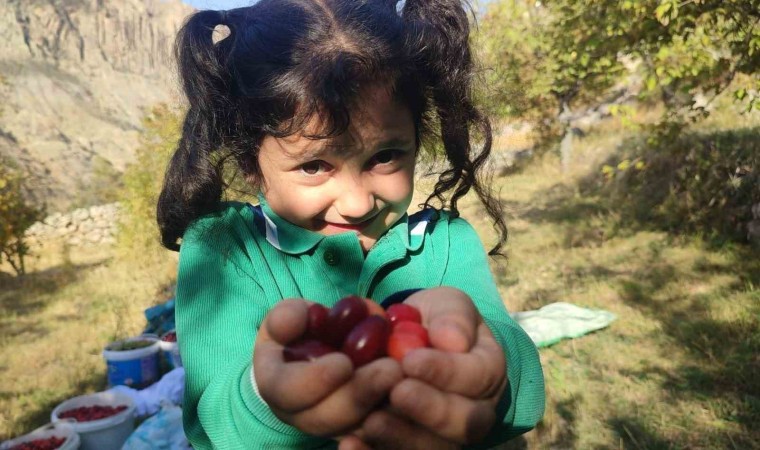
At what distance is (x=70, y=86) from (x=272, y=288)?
5717 centimetres

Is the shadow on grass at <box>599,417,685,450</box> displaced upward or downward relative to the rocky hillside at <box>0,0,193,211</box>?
downward

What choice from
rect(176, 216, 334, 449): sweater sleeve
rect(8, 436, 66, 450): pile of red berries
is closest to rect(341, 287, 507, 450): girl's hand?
rect(176, 216, 334, 449): sweater sleeve

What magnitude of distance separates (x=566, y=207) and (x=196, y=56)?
10688mm

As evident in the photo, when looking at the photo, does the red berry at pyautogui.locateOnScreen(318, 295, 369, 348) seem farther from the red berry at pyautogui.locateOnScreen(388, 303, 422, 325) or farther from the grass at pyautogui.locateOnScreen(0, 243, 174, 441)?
the grass at pyautogui.locateOnScreen(0, 243, 174, 441)

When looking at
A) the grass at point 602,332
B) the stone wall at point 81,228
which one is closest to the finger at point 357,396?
the grass at point 602,332

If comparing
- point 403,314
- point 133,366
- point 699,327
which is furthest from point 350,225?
point 699,327

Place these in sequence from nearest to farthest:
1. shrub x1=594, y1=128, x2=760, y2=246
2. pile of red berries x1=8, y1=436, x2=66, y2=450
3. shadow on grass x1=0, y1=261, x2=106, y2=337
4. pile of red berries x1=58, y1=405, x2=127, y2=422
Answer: pile of red berries x1=8, y1=436, x2=66, y2=450 < pile of red berries x1=58, y1=405, x2=127, y2=422 < shrub x1=594, y1=128, x2=760, y2=246 < shadow on grass x1=0, y1=261, x2=106, y2=337

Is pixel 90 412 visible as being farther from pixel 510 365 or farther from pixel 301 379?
pixel 301 379

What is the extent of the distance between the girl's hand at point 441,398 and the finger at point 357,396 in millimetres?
17

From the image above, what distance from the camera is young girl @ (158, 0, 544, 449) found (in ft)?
3.90

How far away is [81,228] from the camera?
15.8 metres

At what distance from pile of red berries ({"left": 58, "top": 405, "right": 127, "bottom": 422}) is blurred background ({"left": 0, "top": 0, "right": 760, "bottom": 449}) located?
0.58 metres

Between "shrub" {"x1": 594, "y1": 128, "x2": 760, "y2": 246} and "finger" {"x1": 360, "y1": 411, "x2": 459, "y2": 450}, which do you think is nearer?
"finger" {"x1": 360, "y1": 411, "x2": 459, "y2": 450}

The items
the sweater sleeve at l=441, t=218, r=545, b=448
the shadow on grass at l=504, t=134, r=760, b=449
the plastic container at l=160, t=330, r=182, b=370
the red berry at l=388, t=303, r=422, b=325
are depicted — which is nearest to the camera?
the red berry at l=388, t=303, r=422, b=325
